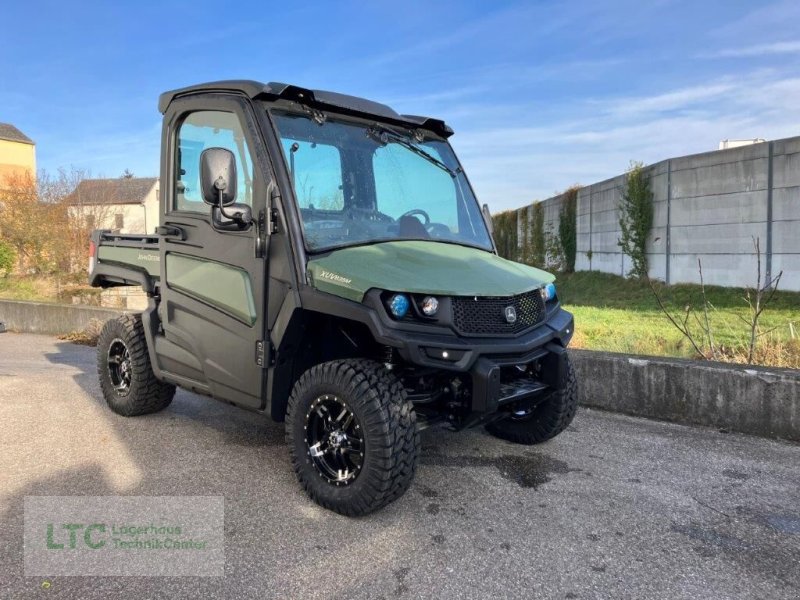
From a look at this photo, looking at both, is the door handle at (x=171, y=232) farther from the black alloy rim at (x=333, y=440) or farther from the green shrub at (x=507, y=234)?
the green shrub at (x=507, y=234)

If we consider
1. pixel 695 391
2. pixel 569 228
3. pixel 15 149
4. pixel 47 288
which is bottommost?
pixel 695 391

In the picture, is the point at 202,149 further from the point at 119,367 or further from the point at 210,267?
the point at 119,367

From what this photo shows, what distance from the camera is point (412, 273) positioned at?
340 cm

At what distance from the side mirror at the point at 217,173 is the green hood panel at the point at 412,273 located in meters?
0.65

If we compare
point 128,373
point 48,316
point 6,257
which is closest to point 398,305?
point 128,373

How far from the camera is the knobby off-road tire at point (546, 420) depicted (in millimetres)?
4277

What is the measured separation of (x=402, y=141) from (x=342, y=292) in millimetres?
1460

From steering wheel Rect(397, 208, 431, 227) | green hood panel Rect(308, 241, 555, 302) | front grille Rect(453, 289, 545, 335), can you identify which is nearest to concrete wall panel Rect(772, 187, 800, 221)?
green hood panel Rect(308, 241, 555, 302)

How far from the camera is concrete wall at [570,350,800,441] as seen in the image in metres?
4.85

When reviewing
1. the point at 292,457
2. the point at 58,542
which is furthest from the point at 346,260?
the point at 58,542

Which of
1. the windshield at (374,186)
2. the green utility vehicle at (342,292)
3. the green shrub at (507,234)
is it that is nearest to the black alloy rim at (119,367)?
the green utility vehicle at (342,292)

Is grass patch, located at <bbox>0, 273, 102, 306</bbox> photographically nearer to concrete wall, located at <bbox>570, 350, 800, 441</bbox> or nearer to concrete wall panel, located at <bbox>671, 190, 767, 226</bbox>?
concrete wall, located at <bbox>570, 350, 800, 441</bbox>

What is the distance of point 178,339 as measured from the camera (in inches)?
178

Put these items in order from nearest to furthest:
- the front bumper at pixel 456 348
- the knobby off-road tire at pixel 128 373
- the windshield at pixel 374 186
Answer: the front bumper at pixel 456 348
the windshield at pixel 374 186
the knobby off-road tire at pixel 128 373
